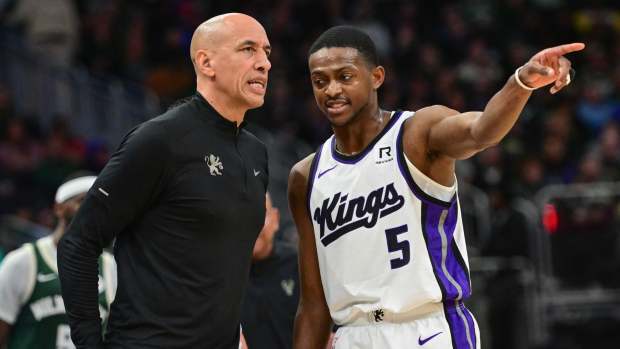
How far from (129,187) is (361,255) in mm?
1281

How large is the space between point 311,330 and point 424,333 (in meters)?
0.70

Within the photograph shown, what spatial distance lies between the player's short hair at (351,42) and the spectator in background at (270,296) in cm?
143

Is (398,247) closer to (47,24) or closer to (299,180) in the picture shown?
(299,180)

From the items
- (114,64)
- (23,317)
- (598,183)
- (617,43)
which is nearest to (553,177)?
(598,183)

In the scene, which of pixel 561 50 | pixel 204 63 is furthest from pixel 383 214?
pixel 561 50

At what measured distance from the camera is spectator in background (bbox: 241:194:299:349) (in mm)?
6992

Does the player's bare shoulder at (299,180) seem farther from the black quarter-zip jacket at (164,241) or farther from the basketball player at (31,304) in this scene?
the basketball player at (31,304)

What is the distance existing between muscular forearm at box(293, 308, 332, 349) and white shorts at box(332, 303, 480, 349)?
12.3 inches

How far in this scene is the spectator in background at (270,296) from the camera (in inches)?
275

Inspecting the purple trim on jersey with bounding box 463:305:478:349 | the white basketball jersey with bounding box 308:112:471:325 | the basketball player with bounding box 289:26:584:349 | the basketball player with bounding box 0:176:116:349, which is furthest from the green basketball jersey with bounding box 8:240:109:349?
the purple trim on jersey with bounding box 463:305:478:349

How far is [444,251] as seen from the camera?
5.54 meters

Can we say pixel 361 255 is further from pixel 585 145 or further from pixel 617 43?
pixel 617 43

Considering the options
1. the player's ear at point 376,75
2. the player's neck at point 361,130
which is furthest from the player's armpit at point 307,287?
the player's ear at point 376,75

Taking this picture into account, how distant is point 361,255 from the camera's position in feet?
18.3
